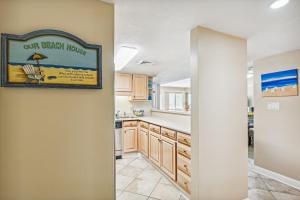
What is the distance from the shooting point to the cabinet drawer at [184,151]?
7.04 ft

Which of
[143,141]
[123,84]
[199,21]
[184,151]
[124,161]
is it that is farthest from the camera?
[123,84]

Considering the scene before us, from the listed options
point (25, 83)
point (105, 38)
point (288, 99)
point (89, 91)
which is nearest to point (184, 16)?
point (105, 38)

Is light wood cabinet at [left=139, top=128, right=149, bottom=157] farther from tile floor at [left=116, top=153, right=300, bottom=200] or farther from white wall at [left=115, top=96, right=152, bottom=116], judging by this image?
white wall at [left=115, top=96, right=152, bottom=116]

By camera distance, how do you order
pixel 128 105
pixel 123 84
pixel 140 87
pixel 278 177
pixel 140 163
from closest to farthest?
pixel 278 177
pixel 140 163
pixel 123 84
pixel 140 87
pixel 128 105

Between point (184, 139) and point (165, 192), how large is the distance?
2.86 ft

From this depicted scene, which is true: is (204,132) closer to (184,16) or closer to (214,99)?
(214,99)

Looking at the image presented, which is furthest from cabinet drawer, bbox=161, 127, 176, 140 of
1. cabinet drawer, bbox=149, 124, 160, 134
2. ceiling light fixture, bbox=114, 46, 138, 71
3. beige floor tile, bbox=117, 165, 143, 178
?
ceiling light fixture, bbox=114, 46, 138, 71

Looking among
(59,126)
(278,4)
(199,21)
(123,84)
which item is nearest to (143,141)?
(123,84)

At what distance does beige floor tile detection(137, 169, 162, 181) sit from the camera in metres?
2.83

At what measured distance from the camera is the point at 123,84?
4402 mm

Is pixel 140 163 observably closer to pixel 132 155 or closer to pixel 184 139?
pixel 132 155

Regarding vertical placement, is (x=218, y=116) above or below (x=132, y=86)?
below

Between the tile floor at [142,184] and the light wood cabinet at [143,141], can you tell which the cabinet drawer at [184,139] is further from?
the light wood cabinet at [143,141]

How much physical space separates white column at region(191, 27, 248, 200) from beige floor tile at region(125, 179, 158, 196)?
843 millimetres
